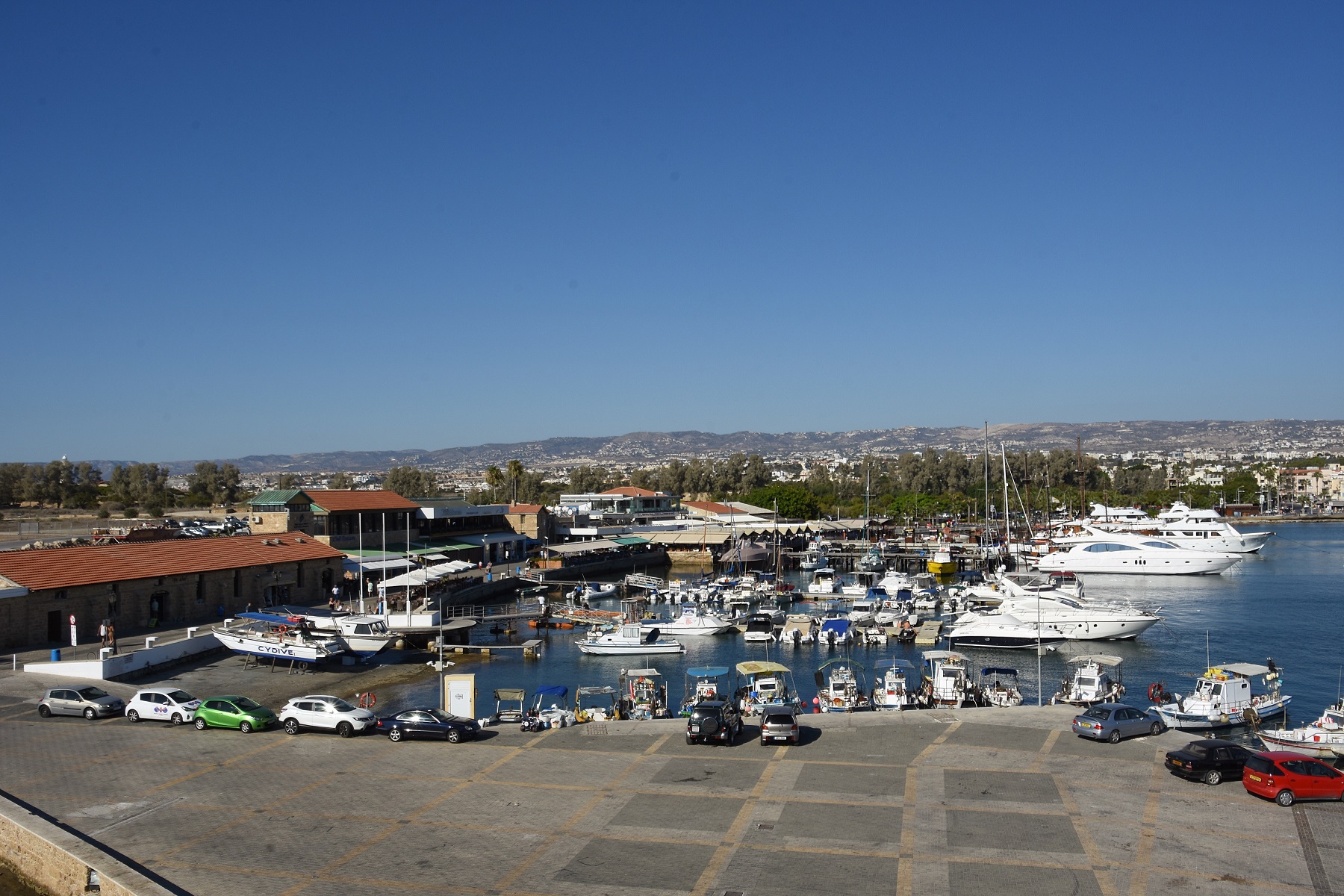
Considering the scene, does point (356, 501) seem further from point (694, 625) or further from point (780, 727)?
point (780, 727)

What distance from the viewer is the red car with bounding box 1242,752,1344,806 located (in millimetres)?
19672

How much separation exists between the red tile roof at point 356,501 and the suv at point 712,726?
163 feet

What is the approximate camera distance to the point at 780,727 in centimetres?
2475

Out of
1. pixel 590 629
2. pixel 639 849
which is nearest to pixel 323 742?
pixel 639 849

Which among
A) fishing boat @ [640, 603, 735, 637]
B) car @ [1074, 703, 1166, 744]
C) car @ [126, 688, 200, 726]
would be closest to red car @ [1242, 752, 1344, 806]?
car @ [1074, 703, 1166, 744]

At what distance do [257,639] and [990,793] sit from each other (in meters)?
30.9

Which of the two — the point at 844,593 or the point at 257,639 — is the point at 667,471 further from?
the point at 257,639

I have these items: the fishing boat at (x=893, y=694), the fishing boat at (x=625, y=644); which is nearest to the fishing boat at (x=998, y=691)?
the fishing boat at (x=893, y=694)

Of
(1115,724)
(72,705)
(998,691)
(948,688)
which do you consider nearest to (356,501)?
(72,705)

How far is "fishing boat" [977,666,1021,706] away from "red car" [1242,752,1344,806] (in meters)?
12.9

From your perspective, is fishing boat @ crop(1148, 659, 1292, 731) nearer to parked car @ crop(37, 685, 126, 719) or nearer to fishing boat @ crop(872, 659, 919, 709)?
fishing boat @ crop(872, 659, 919, 709)

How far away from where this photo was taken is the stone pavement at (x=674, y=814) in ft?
55.2

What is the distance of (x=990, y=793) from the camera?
20.8 m

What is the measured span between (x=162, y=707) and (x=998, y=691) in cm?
2694
